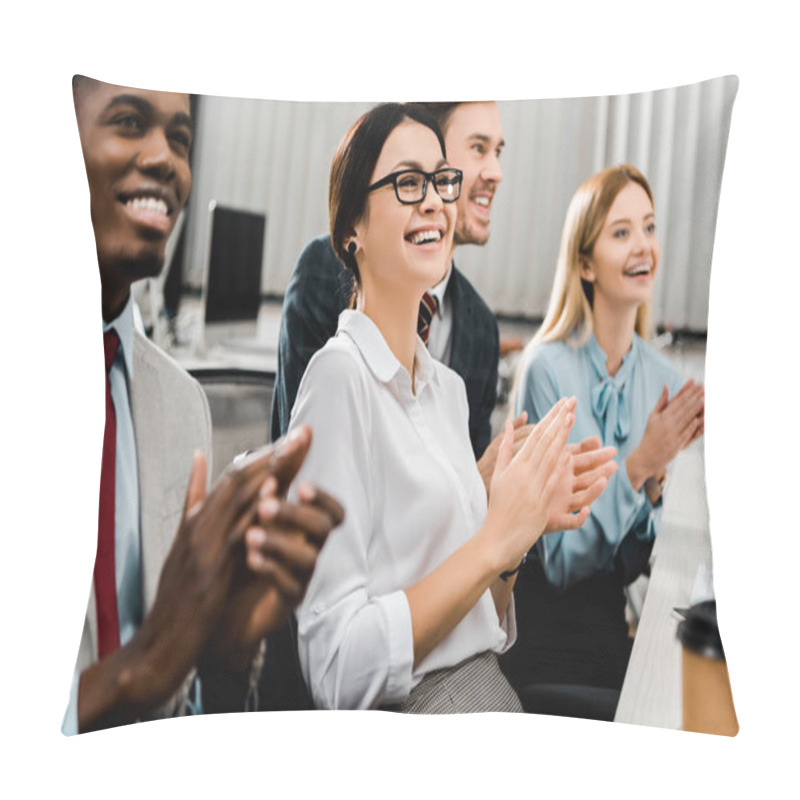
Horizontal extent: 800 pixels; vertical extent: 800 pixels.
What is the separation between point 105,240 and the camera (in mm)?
1750

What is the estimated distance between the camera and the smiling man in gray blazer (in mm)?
1707

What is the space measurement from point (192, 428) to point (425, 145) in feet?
2.12

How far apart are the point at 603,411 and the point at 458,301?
32cm

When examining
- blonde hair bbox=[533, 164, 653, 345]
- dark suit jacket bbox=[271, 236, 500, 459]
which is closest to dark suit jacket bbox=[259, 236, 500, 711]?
dark suit jacket bbox=[271, 236, 500, 459]

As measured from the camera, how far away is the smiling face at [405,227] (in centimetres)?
177

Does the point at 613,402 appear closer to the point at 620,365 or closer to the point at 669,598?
the point at 620,365

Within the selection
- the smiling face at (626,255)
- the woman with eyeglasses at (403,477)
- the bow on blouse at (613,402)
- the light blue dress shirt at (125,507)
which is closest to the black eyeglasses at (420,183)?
the woman with eyeglasses at (403,477)

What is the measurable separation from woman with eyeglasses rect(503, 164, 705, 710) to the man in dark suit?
3.2 inches

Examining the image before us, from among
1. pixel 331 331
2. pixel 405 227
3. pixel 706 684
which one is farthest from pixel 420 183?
pixel 706 684

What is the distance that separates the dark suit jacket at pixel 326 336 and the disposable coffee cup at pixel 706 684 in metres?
0.49

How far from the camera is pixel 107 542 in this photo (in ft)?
5.69

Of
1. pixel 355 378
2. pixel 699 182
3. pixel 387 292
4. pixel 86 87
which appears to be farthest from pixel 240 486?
pixel 699 182

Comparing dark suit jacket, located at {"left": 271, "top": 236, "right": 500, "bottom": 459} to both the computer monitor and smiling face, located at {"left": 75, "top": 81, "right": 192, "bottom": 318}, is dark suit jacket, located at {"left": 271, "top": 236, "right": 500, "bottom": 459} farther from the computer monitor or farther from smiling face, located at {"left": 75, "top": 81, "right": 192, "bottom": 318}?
smiling face, located at {"left": 75, "top": 81, "right": 192, "bottom": 318}

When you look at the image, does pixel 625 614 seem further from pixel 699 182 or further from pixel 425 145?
pixel 425 145
